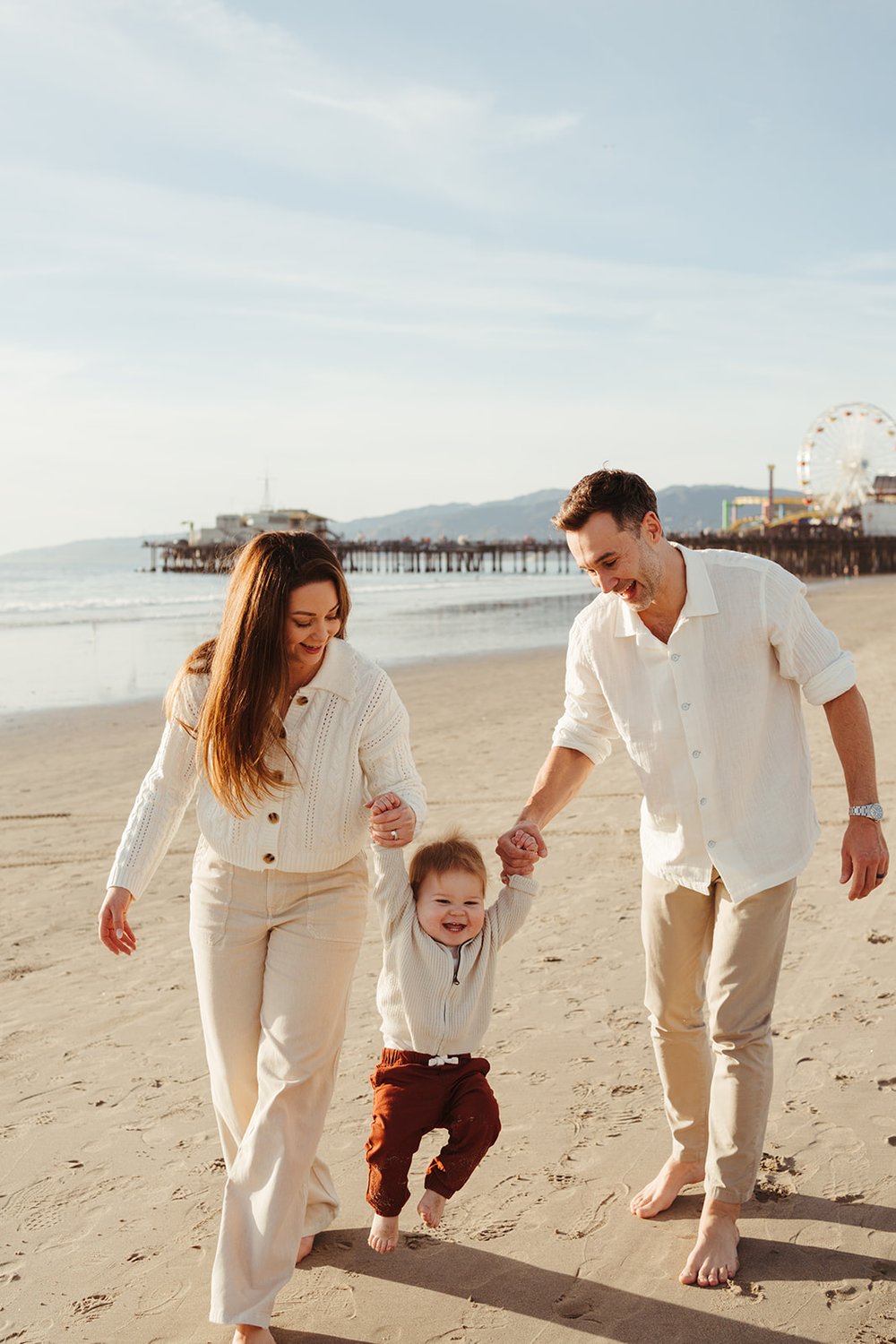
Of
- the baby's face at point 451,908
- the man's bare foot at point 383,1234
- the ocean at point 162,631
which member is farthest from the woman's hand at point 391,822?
the ocean at point 162,631

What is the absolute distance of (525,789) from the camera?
28.9 feet

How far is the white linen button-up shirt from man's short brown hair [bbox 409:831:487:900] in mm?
509

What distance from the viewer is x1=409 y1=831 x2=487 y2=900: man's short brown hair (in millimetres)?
2775

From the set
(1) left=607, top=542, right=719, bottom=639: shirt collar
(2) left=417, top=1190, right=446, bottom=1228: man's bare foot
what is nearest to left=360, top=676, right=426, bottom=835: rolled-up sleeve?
(1) left=607, top=542, right=719, bottom=639: shirt collar

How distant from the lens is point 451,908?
275cm

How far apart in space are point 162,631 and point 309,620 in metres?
25.5

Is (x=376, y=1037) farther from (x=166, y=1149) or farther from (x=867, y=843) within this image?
(x=867, y=843)

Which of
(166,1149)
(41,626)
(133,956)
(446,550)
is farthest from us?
(446,550)

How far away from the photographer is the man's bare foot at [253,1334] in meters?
2.53

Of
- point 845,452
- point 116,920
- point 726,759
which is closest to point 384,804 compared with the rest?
point 116,920

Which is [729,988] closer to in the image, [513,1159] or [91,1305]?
[513,1159]

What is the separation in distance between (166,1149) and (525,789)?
551cm

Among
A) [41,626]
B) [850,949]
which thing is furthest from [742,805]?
[41,626]

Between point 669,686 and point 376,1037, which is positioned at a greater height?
point 669,686
